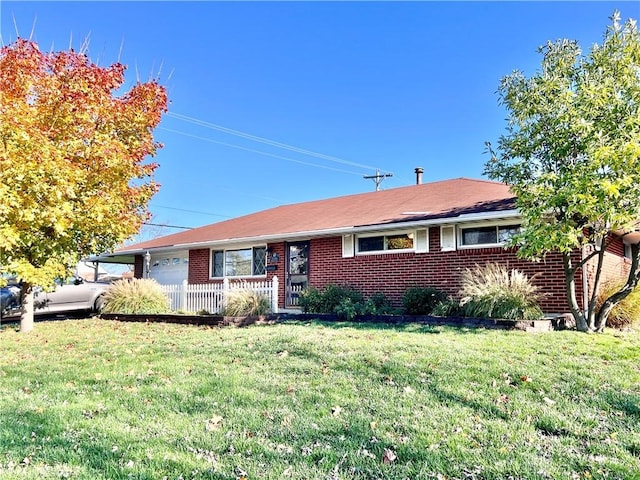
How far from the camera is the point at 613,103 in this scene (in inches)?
305

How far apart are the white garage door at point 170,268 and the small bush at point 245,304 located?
630cm

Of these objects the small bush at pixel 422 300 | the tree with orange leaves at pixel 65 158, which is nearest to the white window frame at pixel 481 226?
the small bush at pixel 422 300

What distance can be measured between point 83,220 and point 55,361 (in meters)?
3.61

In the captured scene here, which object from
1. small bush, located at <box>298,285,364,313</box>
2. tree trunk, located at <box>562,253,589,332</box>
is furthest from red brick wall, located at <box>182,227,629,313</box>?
tree trunk, located at <box>562,253,589,332</box>

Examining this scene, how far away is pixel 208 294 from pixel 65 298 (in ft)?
15.7

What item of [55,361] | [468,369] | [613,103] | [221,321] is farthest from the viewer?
[221,321]

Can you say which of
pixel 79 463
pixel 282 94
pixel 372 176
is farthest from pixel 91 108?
pixel 372 176

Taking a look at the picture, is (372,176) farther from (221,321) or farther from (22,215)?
(22,215)

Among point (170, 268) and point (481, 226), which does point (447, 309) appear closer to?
point (481, 226)

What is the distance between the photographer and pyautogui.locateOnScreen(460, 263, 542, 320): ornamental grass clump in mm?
9180

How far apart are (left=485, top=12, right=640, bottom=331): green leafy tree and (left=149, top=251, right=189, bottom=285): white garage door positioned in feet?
41.8

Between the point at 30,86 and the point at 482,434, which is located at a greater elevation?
the point at 30,86

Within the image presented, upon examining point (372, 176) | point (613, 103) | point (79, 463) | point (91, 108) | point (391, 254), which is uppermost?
point (372, 176)

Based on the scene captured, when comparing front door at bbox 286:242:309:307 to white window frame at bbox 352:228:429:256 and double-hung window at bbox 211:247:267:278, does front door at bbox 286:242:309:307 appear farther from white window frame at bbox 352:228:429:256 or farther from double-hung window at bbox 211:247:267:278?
white window frame at bbox 352:228:429:256
